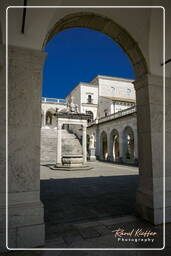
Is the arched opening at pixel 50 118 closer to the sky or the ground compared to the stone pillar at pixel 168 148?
closer to the sky

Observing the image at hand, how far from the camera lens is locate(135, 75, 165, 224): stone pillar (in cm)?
401

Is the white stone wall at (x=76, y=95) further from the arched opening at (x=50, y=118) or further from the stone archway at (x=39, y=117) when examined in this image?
the stone archway at (x=39, y=117)

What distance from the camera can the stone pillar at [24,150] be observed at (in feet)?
9.88

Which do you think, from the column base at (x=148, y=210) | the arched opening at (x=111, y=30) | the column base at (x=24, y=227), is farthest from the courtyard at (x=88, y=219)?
the arched opening at (x=111, y=30)

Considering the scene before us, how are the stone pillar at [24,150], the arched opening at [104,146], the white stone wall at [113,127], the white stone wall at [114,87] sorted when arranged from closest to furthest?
1. the stone pillar at [24,150]
2. the white stone wall at [113,127]
3. the arched opening at [104,146]
4. the white stone wall at [114,87]

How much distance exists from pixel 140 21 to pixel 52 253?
5.42 m

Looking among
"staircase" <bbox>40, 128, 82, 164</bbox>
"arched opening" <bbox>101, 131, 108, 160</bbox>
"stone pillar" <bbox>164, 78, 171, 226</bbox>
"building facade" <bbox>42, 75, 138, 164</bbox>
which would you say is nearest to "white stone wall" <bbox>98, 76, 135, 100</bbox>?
"building facade" <bbox>42, 75, 138, 164</bbox>

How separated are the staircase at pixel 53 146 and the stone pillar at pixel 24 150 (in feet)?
63.7

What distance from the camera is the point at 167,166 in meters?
4.26

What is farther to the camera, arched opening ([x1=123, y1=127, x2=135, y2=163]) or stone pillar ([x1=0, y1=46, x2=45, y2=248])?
arched opening ([x1=123, y1=127, x2=135, y2=163])

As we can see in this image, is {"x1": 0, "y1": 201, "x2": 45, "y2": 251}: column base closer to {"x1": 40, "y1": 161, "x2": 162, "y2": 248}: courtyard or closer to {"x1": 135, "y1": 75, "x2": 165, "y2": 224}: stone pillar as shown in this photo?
{"x1": 40, "y1": 161, "x2": 162, "y2": 248}: courtyard

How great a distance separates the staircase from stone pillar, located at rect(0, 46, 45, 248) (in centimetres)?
1942

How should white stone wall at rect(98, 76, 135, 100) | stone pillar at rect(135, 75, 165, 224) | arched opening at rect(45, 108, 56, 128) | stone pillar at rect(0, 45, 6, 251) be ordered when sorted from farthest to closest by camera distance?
arched opening at rect(45, 108, 56, 128)
white stone wall at rect(98, 76, 135, 100)
stone pillar at rect(135, 75, 165, 224)
stone pillar at rect(0, 45, 6, 251)

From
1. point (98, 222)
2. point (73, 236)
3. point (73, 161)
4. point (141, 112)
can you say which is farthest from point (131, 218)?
point (73, 161)
